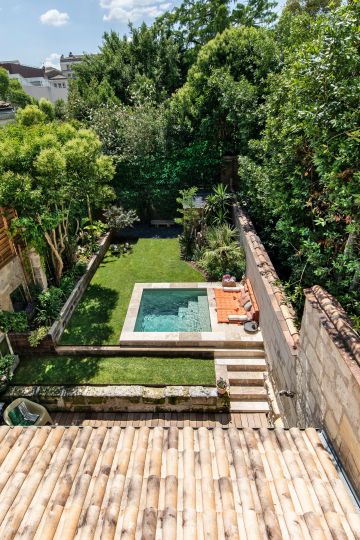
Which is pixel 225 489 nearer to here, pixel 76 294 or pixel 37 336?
pixel 37 336

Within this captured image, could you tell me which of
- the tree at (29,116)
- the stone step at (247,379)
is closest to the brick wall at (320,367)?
the stone step at (247,379)

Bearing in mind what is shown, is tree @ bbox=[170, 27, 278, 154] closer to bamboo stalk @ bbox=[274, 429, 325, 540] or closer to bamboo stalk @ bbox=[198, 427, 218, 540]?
bamboo stalk @ bbox=[274, 429, 325, 540]

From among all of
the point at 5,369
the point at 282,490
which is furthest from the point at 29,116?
the point at 282,490

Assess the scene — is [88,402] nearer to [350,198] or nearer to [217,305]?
[217,305]

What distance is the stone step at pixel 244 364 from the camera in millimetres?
10531

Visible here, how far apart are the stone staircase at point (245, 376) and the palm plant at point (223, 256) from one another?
15.5ft

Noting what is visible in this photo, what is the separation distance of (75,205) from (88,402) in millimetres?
8928

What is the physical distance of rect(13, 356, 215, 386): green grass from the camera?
10.1 metres

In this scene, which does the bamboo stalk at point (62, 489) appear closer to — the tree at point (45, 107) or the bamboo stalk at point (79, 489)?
the bamboo stalk at point (79, 489)

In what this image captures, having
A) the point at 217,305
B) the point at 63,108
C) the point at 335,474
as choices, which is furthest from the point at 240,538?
the point at 63,108

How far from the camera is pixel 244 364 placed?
10.6 metres

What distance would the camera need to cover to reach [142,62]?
29312 mm

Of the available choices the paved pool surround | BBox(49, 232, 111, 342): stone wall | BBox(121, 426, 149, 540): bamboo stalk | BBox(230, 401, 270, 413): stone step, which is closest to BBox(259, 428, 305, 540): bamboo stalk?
BBox(121, 426, 149, 540): bamboo stalk

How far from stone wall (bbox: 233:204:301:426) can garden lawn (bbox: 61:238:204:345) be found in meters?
4.49
